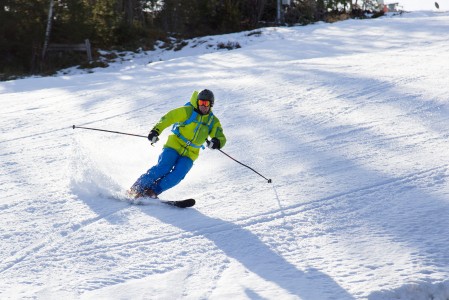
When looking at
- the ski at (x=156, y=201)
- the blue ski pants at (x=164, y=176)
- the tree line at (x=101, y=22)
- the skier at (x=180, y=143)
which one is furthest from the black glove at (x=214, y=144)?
the tree line at (x=101, y=22)

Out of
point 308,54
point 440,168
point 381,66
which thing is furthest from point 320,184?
point 308,54

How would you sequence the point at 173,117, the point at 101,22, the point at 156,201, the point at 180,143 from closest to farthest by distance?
1. the point at 156,201
2. the point at 173,117
3. the point at 180,143
4. the point at 101,22

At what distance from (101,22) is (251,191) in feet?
60.3

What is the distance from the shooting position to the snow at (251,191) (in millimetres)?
4430

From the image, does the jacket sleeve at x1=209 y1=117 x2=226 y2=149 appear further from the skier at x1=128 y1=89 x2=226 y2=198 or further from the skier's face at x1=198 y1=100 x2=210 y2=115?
the skier's face at x1=198 y1=100 x2=210 y2=115

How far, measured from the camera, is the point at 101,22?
2345cm

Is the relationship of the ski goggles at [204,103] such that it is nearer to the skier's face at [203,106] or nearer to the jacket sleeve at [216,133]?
the skier's face at [203,106]

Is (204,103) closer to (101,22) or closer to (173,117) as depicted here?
(173,117)

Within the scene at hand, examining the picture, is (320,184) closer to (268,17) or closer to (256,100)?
(256,100)

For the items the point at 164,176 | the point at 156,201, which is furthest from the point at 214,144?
the point at 156,201

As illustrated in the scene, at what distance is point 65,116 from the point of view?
10.7m

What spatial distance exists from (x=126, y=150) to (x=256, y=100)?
3.06 m

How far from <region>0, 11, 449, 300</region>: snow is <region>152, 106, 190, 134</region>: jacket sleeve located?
86 cm

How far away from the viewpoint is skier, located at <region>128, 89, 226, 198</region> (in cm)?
642
